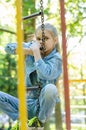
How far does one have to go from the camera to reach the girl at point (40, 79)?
2867 millimetres

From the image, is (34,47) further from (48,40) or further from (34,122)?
(34,122)

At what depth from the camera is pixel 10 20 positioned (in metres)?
10.3

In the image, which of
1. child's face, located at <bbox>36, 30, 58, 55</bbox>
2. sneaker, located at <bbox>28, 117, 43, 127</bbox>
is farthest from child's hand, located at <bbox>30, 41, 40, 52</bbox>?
sneaker, located at <bbox>28, 117, 43, 127</bbox>

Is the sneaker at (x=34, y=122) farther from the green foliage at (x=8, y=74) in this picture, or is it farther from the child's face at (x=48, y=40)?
the green foliage at (x=8, y=74)

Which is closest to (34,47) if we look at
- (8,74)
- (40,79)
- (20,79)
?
(40,79)

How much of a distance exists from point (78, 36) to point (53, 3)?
954 millimetres

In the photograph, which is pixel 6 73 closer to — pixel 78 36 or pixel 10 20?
pixel 10 20

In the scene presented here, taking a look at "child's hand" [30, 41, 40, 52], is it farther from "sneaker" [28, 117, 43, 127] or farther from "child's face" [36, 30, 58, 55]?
"sneaker" [28, 117, 43, 127]

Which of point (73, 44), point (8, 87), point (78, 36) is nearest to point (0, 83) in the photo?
point (8, 87)

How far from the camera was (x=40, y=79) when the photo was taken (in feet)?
10.1

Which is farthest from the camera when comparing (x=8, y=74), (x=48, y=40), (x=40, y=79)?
(x=8, y=74)

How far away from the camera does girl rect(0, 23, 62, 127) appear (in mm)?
2867

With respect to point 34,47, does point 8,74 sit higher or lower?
higher

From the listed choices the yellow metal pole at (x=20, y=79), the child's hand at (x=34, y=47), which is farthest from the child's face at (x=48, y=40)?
the yellow metal pole at (x=20, y=79)
